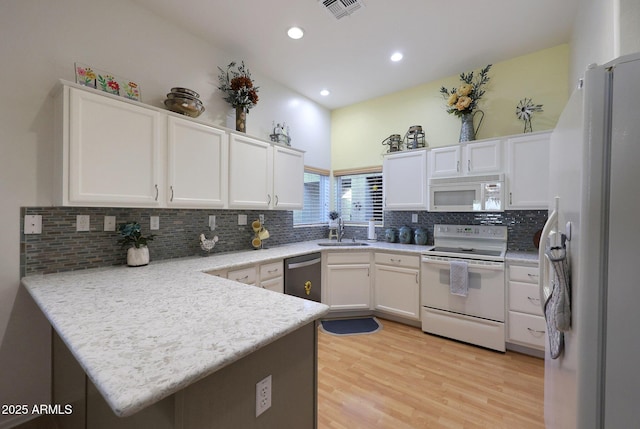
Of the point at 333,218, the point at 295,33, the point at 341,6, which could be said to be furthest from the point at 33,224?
the point at 333,218

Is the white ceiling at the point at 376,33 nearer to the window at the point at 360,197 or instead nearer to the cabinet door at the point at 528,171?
the cabinet door at the point at 528,171

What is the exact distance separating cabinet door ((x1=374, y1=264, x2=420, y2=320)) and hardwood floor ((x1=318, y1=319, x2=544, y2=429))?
1.14 ft

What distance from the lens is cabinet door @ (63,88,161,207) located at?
1.59 metres

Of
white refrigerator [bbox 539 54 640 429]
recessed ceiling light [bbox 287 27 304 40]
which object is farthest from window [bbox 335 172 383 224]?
white refrigerator [bbox 539 54 640 429]

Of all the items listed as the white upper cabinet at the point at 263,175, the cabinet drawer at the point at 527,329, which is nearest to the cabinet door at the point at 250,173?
the white upper cabinet at the point at 263,175

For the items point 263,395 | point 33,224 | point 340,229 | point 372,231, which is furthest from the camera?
point 340,229

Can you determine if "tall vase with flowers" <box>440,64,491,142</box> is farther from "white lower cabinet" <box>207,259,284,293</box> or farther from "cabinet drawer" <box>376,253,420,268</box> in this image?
"white lower cabinet" <box>207,259,284,293</box>

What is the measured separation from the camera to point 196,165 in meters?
2.22

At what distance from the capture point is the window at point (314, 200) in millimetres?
3879

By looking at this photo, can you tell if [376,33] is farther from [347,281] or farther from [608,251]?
[347,281]

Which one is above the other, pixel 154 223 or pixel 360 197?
pixel 360 197

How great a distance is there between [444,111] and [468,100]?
0.40 metres

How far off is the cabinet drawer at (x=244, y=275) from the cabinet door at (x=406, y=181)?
78.9 inches

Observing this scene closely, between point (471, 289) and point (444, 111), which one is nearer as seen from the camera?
→ point (471, 289)
